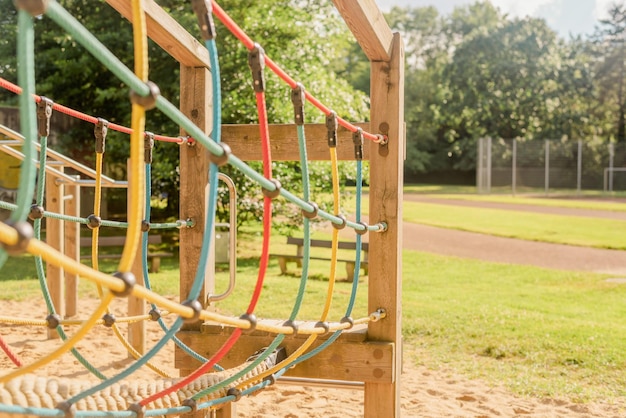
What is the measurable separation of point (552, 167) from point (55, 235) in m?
28.1

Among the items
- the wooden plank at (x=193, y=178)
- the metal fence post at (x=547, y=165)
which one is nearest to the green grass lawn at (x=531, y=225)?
the metal fence post at (x=547, y=165)

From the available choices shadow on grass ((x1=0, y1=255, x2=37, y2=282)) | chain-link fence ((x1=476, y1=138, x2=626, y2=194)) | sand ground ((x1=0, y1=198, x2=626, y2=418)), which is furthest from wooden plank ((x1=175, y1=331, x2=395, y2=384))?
chain-link fence ((x1=476, y1=138, x2=626, y2=194))

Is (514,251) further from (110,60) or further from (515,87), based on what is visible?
(515,87)

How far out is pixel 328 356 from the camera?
120 inches

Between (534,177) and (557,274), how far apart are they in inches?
900

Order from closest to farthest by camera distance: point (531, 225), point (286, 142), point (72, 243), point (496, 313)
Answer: point (286, 142) → point (72, 243) → point (496, 313) → point (531, 225)

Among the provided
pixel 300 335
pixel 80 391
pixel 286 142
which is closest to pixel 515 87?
pixel 286 142

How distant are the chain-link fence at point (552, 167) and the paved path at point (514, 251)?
16.1m

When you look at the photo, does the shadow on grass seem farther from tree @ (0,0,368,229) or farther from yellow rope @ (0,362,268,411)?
yellow rope @ (0,362,268,411)

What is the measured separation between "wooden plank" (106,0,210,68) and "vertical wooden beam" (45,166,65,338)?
110 inches

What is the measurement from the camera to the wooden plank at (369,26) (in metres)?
2.60

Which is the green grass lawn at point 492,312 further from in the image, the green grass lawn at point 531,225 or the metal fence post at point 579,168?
the metal fence post at point 579,168

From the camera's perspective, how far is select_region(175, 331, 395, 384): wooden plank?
118 inches

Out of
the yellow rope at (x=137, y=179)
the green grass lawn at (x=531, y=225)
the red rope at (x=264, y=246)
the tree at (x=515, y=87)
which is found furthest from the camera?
the tree at (x=515, y=87)
